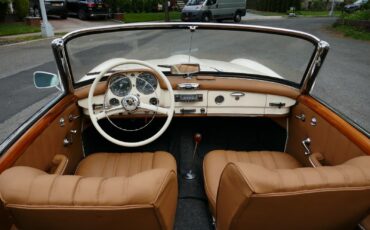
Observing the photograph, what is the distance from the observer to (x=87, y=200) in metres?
1.20

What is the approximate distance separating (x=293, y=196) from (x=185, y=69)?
5.80 ft

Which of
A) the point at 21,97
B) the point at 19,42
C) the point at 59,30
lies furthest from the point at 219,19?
the point at 21,97

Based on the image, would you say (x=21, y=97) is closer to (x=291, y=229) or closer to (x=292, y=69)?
(x=292, y=69)

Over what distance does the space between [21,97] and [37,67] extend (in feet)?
7.77

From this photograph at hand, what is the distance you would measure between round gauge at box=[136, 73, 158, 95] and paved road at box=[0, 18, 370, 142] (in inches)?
101

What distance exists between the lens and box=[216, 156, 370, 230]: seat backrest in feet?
4.17

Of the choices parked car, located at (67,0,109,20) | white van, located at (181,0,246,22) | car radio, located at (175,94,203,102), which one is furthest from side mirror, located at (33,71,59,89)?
parked car, located at (67,0,109,20)

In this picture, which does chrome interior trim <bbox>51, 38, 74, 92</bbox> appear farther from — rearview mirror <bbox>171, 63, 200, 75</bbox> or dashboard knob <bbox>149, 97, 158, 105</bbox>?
rearview mirror <bbox>171, 63, 200, 75</bbox>

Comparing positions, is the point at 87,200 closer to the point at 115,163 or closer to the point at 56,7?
the point at 115,163

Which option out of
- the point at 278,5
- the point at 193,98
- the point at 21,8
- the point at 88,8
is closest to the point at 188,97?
the point at 193,98

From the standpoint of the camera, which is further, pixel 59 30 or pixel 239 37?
pixel 59 30

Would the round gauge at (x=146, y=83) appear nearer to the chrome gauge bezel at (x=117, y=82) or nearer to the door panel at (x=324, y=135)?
the chrome gauge bezel at (x=117, y=82)

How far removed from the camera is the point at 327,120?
225cm

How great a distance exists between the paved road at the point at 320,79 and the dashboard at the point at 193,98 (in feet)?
7.92
